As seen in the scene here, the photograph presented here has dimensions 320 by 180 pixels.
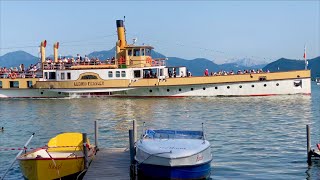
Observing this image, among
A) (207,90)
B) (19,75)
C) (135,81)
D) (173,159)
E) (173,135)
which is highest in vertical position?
(19,75)

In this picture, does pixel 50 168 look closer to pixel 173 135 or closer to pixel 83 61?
pixel 173 135

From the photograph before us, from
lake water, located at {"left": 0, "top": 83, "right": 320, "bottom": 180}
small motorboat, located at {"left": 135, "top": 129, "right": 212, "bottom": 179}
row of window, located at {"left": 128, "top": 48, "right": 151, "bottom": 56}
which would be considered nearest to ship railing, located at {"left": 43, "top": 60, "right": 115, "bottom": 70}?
row of window, located at {"left": 128, "top": 48, "right": 151, "bottom": 56}

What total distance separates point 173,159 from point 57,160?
4199mm

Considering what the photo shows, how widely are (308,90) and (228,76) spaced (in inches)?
382

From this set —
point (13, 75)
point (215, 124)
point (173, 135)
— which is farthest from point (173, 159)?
point (13, 75)

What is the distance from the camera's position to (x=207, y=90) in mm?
58562

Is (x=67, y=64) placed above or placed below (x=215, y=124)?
above

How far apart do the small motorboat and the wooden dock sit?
78 cm

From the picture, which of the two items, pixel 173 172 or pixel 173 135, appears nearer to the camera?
pixel 173 172

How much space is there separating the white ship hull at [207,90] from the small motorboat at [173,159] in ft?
132

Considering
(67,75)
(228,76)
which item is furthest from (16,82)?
(228,76)

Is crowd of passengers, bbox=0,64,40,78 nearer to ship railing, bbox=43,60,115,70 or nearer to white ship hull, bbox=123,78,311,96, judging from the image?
ship railing, bbox=43,60,115,70

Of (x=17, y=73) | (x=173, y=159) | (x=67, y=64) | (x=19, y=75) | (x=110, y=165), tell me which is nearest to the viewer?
(x=173, y=159)

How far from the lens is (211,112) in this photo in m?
42.8
